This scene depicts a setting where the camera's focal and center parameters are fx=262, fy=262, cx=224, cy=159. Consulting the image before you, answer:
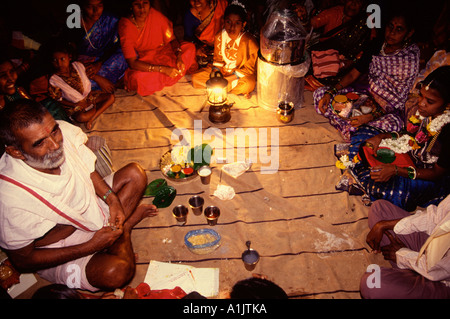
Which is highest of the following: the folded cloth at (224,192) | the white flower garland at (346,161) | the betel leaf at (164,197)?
the white flower garland at (346,161)

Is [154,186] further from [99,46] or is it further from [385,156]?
[99,46]

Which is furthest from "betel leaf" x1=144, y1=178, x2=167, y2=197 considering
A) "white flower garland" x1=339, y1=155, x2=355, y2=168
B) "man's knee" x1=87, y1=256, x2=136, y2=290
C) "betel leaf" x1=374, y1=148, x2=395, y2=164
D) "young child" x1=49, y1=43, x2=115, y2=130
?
"betel leaf" x1=374, y1=148, x2=395, y2=164

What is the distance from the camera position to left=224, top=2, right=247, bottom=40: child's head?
401 centimetres

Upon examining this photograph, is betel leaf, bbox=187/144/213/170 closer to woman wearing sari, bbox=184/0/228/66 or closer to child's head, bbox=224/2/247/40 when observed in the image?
child's head, bbox=224/2/247/40

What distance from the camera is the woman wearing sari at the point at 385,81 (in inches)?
131

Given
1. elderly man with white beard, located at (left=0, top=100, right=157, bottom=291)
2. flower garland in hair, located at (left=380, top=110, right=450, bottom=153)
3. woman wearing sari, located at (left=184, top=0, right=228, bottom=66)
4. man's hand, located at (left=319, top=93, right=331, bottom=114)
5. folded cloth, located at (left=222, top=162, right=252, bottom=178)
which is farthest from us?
woman wearing sari, located at (left=184, top=0, right=228, bottom=66)

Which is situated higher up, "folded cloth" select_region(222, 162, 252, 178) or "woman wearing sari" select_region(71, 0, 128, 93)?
"woman wearing sari" select_region(71, 0, 128, 93)

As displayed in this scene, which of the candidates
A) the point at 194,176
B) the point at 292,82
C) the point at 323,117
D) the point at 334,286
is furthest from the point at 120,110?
the point at 334,286

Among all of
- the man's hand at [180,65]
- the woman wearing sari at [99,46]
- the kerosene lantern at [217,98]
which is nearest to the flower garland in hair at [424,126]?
the kerosene lantern at [217,98]

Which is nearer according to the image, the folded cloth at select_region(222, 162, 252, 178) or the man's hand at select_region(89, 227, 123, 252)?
the man's hand at select_region(89, 227, 123, 252)

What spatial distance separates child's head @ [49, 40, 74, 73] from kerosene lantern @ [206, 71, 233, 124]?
6.72ft

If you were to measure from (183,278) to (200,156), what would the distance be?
1.49m

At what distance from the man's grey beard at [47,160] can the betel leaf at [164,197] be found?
4.03 feet

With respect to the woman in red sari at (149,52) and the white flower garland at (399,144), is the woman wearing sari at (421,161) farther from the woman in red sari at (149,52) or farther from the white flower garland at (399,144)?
the woman in red sari at (149,52)
